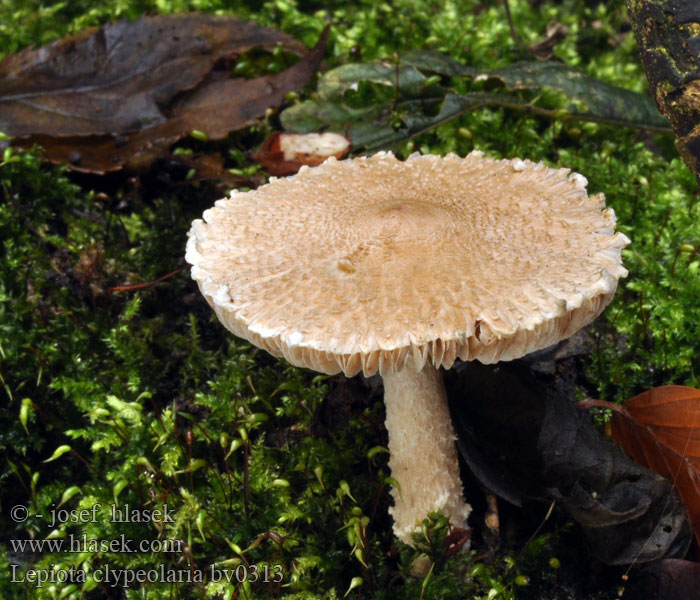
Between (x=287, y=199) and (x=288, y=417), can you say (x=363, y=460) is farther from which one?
(x=287, y=199)

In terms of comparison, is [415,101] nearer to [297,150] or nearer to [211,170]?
Answer: [297,150]

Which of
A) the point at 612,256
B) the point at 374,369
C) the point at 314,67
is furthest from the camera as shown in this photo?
the point at 314,67

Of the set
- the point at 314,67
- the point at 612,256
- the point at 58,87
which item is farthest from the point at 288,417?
the point at 58,87

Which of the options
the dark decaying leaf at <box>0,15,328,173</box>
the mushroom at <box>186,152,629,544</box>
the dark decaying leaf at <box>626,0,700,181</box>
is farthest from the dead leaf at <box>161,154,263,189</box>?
the dark decaying leaf at <box>626,0,700,181</box>

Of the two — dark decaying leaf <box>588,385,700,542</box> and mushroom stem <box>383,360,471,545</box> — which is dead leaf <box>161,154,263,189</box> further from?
dark decaying leaf <box>588,385,700,542</box>

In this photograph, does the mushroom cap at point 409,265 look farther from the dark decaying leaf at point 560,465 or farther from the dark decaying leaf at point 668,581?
the dark decaying leaf at point 668,581

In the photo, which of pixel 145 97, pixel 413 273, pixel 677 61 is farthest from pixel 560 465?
pixel 145 97

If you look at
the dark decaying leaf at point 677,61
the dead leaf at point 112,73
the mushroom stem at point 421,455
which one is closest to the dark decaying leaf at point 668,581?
the mushroom stem at point 421,455
